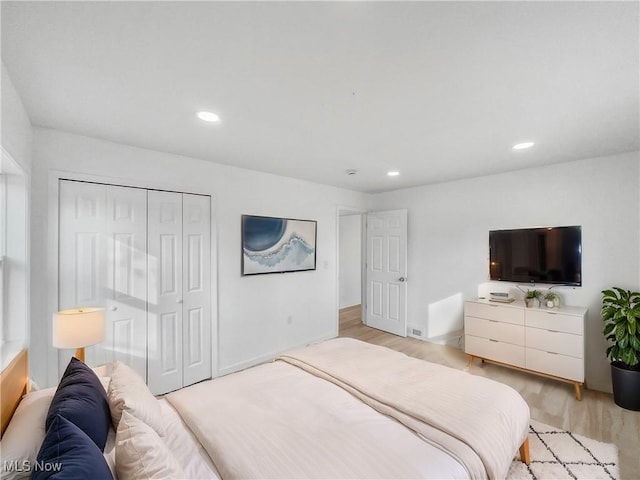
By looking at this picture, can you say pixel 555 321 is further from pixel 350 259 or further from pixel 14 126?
pixel 14 126

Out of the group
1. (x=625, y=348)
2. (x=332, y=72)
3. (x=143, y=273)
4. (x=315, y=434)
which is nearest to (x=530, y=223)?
(x=625, y=348)

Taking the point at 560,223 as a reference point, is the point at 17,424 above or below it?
below

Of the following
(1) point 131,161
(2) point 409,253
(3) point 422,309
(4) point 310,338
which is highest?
(1) point 131,161

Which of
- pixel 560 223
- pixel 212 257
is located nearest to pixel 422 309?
pixel 560 223

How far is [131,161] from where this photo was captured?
273 centimetres

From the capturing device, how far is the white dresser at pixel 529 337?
291 centimetres

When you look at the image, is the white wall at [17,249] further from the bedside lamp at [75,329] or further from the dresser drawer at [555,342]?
the dresser drawer at [555,342]

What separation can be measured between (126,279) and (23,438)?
1.78 m

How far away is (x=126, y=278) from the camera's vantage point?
2680mm

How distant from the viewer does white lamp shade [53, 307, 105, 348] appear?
183 cm

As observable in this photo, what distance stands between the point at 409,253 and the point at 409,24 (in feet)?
12.7

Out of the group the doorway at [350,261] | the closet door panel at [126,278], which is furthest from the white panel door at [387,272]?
the closet door panel at [126,278]

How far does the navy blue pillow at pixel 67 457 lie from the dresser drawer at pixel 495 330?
3676mm

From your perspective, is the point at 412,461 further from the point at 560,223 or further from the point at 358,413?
the point at 560,223
